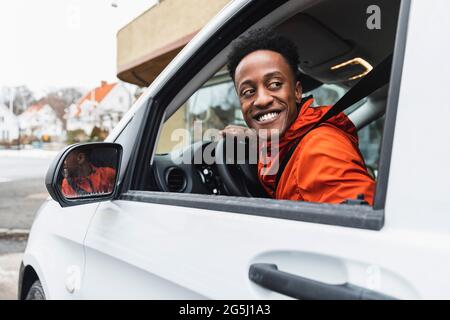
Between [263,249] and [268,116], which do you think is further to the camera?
[268,116]

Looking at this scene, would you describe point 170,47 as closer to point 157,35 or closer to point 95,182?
point 157,35

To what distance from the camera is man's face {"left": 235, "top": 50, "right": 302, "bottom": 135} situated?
5.17 ft

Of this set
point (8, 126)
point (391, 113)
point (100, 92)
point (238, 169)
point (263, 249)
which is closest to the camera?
point (391, 113)

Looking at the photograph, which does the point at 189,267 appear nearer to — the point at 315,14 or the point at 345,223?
the point at 345,223

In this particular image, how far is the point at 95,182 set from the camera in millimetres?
1635

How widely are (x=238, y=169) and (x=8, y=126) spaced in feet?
204

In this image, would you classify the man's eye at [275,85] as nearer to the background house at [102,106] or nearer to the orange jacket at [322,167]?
the orange jacket at [322,167]

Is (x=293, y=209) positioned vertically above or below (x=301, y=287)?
above

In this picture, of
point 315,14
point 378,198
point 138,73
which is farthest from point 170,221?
point 138,73

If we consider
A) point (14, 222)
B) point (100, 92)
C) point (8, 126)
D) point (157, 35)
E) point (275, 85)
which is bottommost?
point (8, 126)

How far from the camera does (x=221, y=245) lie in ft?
3.44

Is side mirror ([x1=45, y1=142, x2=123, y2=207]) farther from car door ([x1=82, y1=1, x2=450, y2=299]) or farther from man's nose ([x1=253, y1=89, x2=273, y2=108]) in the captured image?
man's nose ([x1=253, y1=89, x2=273, y2=108])

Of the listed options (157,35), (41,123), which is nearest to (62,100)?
(41,123)

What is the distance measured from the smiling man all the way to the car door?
25cm
